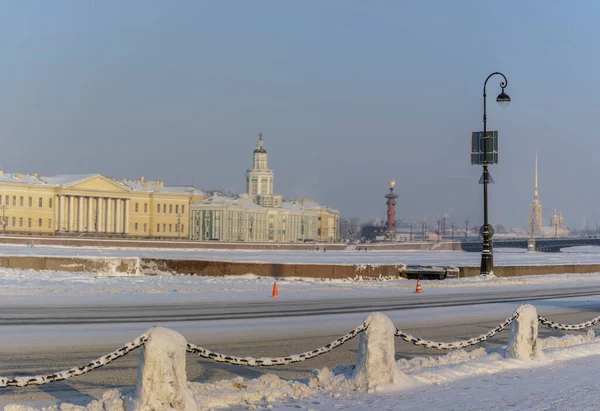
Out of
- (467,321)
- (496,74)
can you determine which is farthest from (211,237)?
(467,321)

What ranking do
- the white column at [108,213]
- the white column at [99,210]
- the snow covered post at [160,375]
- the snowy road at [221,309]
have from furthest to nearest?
1. the white column at [108,213]
2. the white column at [99,210]
3. the snowy road at [221,309]
4. the snow covered post at [160,375]

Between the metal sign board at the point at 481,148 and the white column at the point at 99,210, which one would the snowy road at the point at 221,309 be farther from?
the white column at the point at 99,210

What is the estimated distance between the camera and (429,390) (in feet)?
38.4

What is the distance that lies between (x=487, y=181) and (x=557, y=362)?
81.7ft

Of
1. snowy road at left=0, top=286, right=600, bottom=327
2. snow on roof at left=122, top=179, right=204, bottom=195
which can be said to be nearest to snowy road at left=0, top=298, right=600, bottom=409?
snowy road at left=0, top=286, right=600, bottom=327

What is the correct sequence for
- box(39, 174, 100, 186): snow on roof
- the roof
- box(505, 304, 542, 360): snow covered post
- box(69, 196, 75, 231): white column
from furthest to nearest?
box(39, 174, 100, 186): snow on roof → box(69, 196, 75, 231): white column → the roof → box(505, 304, 542, 360): snow covered post

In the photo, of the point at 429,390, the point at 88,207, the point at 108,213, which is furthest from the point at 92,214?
the point at 429,390

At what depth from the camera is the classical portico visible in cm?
15850

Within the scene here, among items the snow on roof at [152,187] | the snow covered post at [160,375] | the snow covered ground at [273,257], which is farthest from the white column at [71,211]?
the snow covered post at [160,375]

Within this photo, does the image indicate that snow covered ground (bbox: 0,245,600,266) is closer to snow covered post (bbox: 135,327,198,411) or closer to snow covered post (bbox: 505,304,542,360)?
snow covered post (bbox: 505,304,542,360)

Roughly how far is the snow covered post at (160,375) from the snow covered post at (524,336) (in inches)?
277

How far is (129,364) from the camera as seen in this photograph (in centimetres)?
1367

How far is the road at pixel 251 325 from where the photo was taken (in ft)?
41.4

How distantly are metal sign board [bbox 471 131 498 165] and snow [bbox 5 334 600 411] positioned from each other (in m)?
25.7
